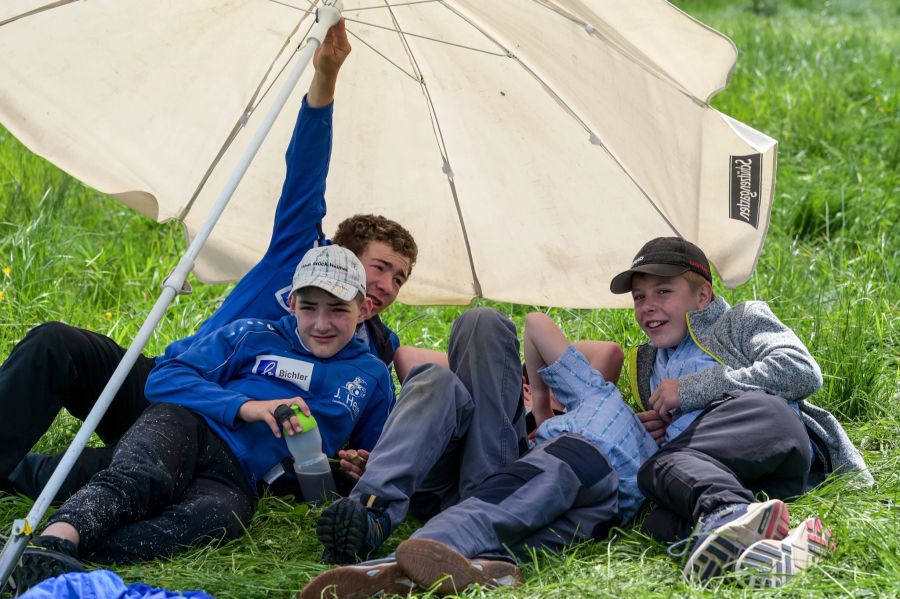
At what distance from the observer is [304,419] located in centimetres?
336

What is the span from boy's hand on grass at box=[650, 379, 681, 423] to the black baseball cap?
0.36 metres

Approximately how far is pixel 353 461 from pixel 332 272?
62cm

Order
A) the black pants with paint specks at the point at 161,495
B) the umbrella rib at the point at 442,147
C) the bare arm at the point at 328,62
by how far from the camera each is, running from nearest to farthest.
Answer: the black pants with paint specks at the point at 161,495, the bare arm at the point at 328,62, the umbrella rib at the point at 442,147

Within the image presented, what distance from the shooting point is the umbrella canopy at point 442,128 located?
3.59m

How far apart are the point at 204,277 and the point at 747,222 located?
2.06 metres

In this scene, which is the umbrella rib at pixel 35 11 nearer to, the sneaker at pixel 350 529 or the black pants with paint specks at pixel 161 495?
the black pants with paint specks at pixel 161 495

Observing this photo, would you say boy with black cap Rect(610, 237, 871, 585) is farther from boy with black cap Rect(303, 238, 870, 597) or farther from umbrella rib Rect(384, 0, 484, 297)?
umbrella rib Rect(384, 0, 484, 297)

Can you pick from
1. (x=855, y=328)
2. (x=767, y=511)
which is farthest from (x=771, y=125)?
(x=767, y=511)

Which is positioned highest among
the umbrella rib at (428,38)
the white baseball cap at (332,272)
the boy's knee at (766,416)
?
the umbrella rib at (428,38)

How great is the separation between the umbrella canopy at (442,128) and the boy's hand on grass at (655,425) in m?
0.55

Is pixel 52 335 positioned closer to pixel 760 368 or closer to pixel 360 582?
pixel 360 582

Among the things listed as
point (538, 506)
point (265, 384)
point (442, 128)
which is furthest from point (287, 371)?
point (442, 128)

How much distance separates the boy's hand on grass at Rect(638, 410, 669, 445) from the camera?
3.70 meters

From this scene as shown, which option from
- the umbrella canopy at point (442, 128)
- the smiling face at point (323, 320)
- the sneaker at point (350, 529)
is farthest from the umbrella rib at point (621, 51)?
the sneaker at point (350, 529)
